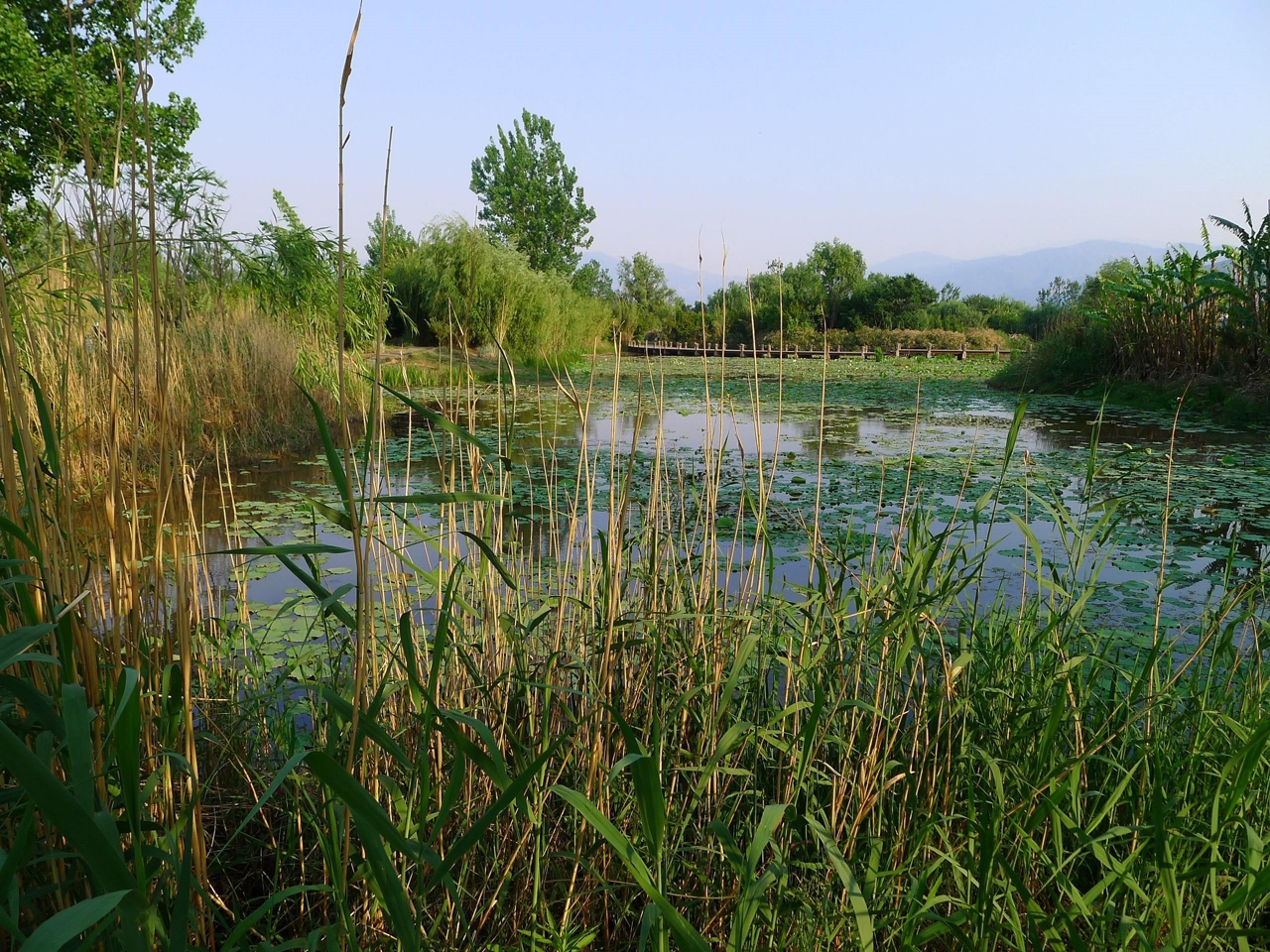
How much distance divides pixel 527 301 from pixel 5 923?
16.5 meters

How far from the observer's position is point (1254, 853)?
1086 mm

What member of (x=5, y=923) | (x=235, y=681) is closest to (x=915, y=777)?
(x=5, y=923)

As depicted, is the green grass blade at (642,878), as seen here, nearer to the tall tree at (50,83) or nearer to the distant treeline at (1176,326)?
the distant treeline at (1176,326)

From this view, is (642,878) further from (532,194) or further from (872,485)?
(532,194)

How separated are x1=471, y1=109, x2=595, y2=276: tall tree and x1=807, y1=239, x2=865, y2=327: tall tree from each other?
11692 mm

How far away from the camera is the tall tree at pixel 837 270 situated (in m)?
35.3

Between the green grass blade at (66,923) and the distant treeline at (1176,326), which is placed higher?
the distant treeline at (1176,326)

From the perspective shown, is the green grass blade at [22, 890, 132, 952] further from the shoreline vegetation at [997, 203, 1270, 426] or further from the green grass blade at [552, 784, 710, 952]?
the shoreline vegetation at [997, 203, 1270, 426]

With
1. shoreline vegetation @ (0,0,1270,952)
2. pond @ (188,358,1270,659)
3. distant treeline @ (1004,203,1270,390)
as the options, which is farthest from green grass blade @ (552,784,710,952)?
distant treeline @ (1004,203,1270,390)

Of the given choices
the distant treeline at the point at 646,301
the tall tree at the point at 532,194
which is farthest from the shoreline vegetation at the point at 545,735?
the tall tree at the point at 532,194

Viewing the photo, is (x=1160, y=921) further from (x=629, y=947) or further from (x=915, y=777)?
(x=629, y=947)

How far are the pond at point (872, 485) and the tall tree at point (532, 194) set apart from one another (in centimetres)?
1999

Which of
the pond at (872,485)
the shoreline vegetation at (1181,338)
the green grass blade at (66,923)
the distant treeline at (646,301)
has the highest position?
the distant treeline at (646,301)

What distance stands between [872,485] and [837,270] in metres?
34.2
